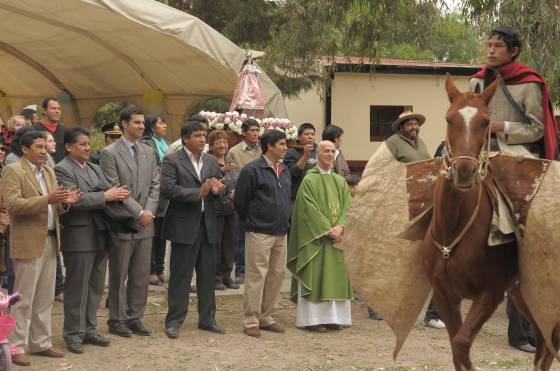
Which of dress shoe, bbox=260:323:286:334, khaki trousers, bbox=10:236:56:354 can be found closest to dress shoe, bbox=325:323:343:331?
dress shoe, bbox=260:323:286:334

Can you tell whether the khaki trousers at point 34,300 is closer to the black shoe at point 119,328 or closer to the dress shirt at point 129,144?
the black shoe at point 119,328

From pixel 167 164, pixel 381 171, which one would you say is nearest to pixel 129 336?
pixel 167 164

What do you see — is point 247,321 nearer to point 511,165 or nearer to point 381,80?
point 511,165

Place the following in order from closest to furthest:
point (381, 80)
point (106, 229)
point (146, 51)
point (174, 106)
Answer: point (106, 229) < point (146, 51) < point (174, 106) < point (381, 80)

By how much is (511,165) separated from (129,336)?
437 centimetres

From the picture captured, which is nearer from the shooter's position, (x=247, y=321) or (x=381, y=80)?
(x=247, y=321)

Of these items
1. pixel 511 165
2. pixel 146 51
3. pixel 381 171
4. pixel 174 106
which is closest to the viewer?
pixel 511 165

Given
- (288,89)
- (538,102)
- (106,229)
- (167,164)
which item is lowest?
Answer: (106,229)

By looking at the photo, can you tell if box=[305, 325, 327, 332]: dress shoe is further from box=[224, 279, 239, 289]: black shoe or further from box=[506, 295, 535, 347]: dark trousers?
box=[224, 279, 239, 289]: black shoe

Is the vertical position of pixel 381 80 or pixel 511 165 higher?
pixel 381 80

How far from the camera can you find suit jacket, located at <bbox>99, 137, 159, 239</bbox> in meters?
8.58

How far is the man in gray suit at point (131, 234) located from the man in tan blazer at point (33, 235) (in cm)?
95

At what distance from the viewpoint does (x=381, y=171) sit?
6820 mm

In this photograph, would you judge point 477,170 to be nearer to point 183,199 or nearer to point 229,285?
point 183,199
